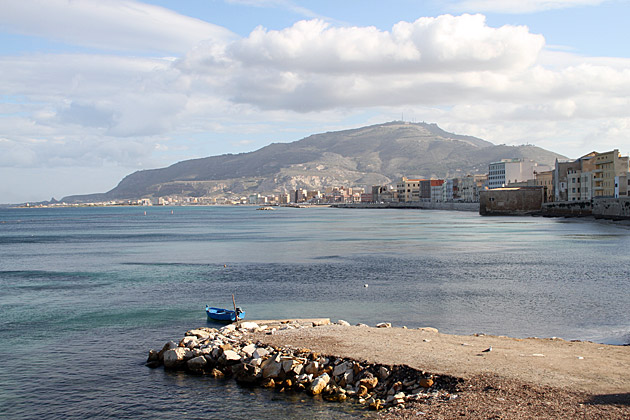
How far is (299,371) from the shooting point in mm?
14938

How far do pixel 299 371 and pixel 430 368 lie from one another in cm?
329

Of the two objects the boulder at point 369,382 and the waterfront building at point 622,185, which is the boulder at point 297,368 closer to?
the boulder at point 369,382

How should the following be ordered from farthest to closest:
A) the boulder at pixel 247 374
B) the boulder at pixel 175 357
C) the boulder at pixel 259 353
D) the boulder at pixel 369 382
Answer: the boulder at pixel 175 357 → the boulder at pixel 259 353 → the boulder at pixel 247 374 → the boulder at pixel 369 382

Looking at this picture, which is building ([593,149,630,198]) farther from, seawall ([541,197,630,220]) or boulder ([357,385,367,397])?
boulder ([357,385,367,397])

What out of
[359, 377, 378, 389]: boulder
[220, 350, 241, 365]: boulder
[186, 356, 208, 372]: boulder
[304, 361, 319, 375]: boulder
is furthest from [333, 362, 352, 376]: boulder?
[186, 356, 208, 372]: boulder

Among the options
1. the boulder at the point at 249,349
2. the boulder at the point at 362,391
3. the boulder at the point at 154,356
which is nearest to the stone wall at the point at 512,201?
the boulder at the point at 249,349

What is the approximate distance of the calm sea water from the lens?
14883 millimetres

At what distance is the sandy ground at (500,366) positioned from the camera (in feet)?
38.5

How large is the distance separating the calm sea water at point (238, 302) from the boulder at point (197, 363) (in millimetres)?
514

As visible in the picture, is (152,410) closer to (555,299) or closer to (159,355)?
(159,355)

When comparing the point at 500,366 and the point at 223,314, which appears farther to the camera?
the point at 223,314

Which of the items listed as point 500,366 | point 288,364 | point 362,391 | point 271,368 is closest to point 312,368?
point 288,364

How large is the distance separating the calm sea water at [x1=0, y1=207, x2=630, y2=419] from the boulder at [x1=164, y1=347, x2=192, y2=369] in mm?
316

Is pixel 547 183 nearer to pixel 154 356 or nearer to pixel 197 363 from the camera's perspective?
pixel 154 356
